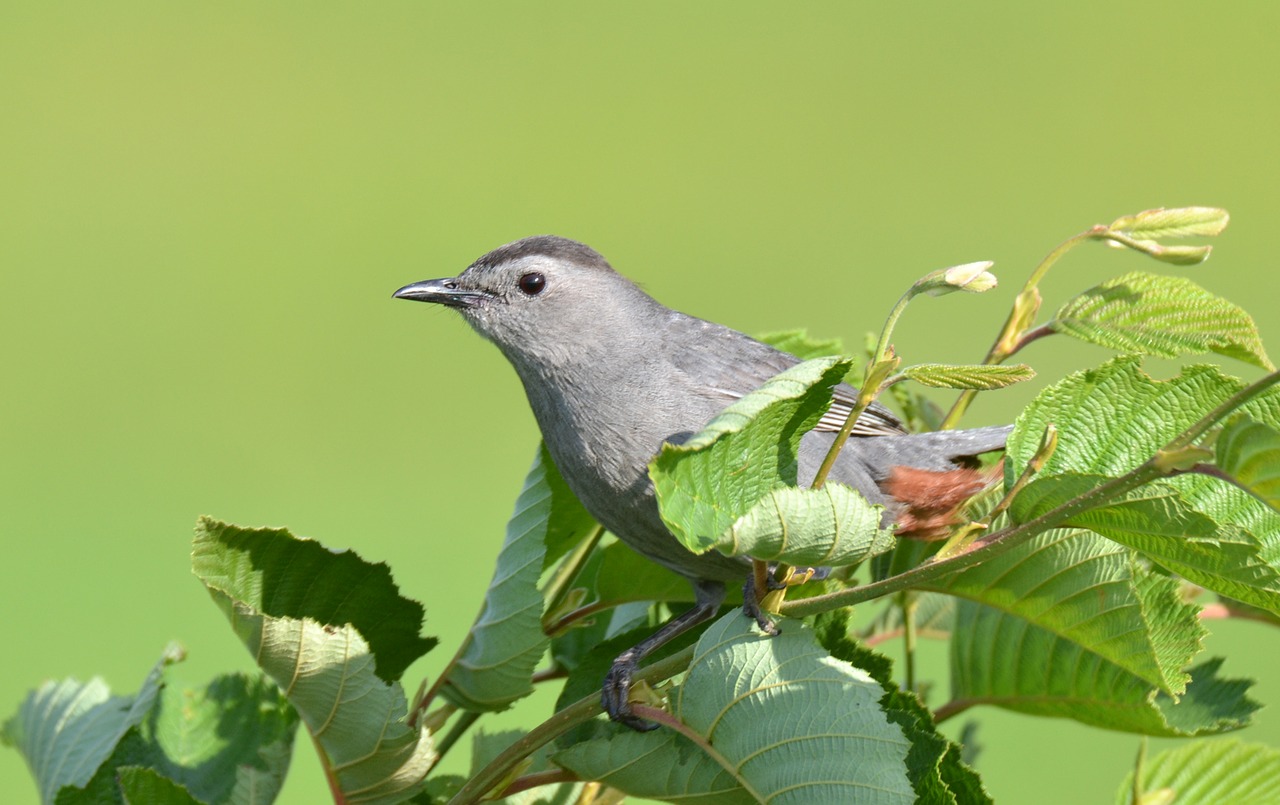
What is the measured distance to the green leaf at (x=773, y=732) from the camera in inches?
51.1

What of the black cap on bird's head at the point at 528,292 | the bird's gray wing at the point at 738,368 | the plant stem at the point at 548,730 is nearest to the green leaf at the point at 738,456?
the plant stem at the point at 548,730

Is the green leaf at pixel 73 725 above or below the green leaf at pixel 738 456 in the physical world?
below

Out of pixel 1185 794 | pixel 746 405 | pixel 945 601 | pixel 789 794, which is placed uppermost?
pixel 746 405

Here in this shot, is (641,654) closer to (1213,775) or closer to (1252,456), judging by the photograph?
(1213,775)

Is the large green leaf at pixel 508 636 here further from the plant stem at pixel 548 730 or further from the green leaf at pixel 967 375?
the green leaf at pixel 967 375

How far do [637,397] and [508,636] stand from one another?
3.40 feet

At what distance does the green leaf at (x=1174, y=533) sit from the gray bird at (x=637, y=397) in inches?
28.7

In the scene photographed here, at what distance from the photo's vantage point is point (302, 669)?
4.89 ft

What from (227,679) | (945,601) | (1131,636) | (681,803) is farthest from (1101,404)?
(227,679)

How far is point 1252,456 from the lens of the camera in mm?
1152

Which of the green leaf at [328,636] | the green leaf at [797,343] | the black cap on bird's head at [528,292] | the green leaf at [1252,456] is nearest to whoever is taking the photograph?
the green leaf at [1252,456]

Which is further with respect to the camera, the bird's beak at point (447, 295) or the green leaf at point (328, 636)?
the bird's beak at point (447, 295)

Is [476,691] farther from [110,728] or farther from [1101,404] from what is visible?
[1101,404]

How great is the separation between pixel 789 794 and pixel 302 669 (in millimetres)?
593
